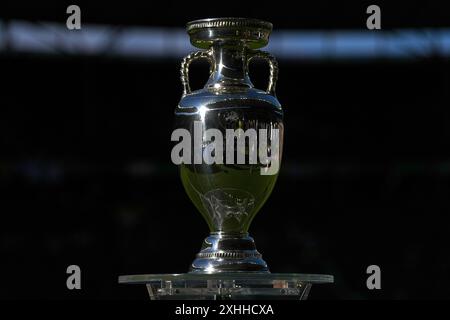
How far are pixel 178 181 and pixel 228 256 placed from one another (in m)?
10.1

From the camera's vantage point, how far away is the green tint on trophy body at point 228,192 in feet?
7.88

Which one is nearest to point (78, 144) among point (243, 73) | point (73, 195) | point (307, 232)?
point (73, 195)

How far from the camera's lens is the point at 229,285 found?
7.52 ft

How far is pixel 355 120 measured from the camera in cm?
1281

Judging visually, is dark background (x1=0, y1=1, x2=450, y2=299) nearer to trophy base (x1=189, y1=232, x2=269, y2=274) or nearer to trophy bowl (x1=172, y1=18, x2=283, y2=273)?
trophy bowl (x1=172, y1=18, x2=283, y2=273)

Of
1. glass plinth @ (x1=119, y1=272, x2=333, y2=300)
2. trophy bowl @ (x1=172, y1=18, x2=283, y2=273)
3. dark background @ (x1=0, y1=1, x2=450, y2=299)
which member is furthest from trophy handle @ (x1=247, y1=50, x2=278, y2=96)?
dark background @ (x1=0, y1=1, x2=450, y2=299)

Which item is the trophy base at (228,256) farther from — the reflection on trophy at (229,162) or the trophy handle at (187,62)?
the trophy handle at (187,62)

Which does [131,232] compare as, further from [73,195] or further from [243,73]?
→ [243,73]

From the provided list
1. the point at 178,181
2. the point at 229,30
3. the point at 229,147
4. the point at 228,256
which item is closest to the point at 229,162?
the point at 229,147

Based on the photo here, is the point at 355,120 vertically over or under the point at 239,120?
over

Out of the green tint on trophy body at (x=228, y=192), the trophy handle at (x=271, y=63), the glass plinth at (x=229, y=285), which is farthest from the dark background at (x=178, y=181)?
the glass plinth at (x=229, y=285)

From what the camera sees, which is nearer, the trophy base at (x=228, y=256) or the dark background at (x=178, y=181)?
the trophy base at (x=228, y=256)

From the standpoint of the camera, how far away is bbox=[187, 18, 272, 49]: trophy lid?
2484 mm
